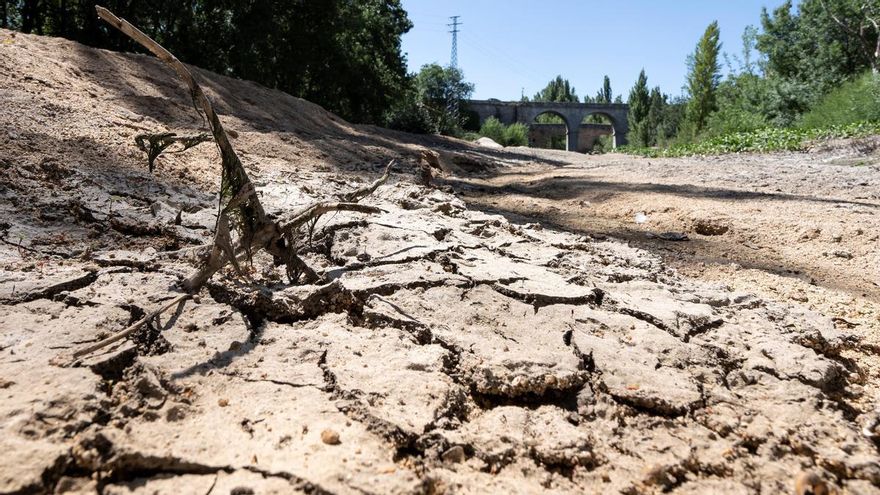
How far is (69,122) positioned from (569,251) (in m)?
2.98

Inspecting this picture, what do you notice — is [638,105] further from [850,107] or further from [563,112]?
[850,107]

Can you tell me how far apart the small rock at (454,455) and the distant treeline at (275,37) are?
1239 cm

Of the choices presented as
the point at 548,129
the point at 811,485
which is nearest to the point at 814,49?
the point at 811,485

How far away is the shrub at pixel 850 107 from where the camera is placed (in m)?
9.91

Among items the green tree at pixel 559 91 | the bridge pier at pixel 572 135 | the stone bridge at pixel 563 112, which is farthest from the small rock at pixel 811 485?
the green tree at pixel 559 91

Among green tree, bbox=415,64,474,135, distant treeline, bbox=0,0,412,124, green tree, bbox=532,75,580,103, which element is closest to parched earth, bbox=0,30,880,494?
distant treeline, bbox=0,0,412,124

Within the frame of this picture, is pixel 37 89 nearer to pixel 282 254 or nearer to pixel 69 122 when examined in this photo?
pixel 69 122

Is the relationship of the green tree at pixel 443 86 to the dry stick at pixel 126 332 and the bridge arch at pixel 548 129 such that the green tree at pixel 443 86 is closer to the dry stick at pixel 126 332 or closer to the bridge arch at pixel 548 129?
the bridge arch at pixel 548 129

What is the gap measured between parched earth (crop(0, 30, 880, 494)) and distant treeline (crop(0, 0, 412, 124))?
422 inches

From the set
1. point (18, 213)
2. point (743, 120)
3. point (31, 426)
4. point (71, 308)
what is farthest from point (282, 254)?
point (743, 120)

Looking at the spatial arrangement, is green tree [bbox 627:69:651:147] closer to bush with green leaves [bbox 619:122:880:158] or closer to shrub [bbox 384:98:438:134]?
shrub [bbox 384:98:438:134]

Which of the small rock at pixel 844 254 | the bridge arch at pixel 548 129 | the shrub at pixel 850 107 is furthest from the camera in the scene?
the bridge arch at pixel 548 129

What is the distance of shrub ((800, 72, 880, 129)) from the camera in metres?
9.91

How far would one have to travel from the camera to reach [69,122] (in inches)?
130
